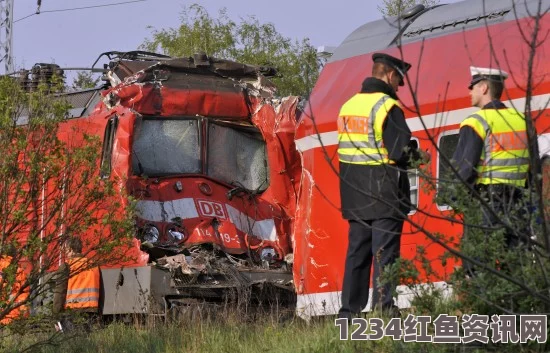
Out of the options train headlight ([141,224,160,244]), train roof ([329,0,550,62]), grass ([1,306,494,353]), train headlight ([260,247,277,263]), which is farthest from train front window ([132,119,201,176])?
train roof ([329,0,550,62])

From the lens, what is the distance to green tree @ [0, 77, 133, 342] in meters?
8.26

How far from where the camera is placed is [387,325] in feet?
21.2

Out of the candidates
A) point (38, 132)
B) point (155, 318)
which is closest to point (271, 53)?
point (155, 318)

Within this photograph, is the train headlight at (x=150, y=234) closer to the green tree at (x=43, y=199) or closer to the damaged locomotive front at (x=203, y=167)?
the damaged locomotive front at (x=203, y=167)

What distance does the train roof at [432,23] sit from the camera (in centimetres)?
921

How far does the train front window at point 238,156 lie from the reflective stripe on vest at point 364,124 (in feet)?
17.7

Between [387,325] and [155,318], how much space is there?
16.0ft

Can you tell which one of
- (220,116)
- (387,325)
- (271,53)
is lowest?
(387,325)

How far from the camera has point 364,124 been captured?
7.61 metres

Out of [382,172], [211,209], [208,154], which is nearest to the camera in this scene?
[382,172]

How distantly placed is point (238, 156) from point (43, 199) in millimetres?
5023

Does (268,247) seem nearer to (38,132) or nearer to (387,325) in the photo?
(38,132)

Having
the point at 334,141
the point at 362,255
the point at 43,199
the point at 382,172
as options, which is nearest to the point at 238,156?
the point at 334,141

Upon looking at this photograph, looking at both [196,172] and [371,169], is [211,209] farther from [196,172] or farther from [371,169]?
[371,169]
